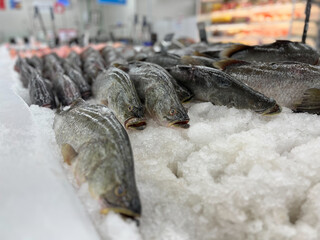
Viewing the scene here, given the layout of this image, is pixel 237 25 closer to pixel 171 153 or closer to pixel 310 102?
pixel 310 102

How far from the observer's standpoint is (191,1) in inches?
520

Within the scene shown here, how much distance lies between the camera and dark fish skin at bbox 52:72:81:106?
1972 mm

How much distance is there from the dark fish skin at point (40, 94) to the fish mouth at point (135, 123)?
2.61ft

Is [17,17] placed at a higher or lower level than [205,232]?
higher

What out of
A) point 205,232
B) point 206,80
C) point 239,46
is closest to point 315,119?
point 206,80

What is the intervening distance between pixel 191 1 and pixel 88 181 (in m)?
14.1

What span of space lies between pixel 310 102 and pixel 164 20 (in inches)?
439

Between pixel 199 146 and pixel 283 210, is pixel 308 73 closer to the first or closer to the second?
pixel 199 146

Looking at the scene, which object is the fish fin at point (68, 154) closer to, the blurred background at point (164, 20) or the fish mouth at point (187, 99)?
the fish mouth at point (187, 99)

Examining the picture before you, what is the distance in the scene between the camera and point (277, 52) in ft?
6.36

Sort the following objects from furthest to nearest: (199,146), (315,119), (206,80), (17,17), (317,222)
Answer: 1. (17,17)
2. (206,80)
3. (315,119)
4. (199,146)
5. (317,222)

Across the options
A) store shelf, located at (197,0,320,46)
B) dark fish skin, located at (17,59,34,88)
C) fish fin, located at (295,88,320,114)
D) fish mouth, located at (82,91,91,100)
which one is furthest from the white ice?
store shelf, located at (197,0,320,46)

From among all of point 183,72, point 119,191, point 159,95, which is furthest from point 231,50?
point 119,191

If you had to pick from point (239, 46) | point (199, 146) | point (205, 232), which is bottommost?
Result: point (205, 232)
